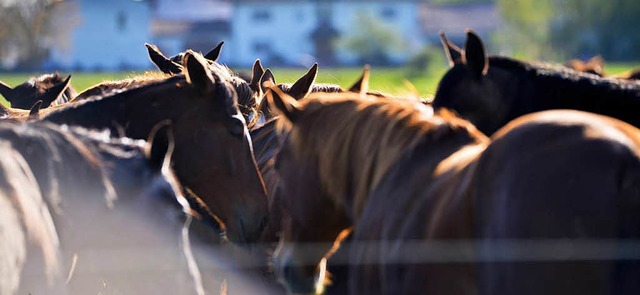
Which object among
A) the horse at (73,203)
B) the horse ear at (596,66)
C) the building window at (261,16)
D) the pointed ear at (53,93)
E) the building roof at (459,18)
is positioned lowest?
the building window at (261,16)

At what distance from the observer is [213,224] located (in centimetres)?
560

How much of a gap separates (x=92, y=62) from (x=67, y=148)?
8737 centimetres

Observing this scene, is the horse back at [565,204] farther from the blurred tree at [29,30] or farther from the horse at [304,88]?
the blurred tree at [29,30]

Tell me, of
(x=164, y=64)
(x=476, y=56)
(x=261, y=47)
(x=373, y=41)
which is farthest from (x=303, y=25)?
(x=476, y=56)

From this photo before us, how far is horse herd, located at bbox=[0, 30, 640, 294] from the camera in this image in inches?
138

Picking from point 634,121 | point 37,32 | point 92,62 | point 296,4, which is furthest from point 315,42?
point 634,121

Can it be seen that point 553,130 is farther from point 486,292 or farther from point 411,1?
point 411,1

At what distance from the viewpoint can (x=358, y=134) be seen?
16.2ft

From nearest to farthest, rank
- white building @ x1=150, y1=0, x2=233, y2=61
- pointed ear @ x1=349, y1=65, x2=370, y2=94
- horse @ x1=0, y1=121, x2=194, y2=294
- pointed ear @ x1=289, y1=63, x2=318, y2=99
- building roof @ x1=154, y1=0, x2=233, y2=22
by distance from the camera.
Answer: horse @ x1=0, y1=121, x2=194, y2=294
pointed ear @ x1=349, y1=65, x2=370, y2=94
pointed ear @ x1=289, y1=63, x2=318, y2=99
white building @ x1=150, y1=0, x2=233, y2=61
building roof @ x1=154, y1=0, x2=233, y2=22

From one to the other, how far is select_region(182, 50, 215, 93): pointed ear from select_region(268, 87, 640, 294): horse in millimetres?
521

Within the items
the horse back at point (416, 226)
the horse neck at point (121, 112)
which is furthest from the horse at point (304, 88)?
the horse back at point (416, 226)

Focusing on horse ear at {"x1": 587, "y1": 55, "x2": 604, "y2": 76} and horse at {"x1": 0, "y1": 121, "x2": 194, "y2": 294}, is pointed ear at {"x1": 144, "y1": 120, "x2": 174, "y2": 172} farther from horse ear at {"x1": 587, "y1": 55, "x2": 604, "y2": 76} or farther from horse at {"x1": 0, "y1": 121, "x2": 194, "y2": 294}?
horse ear at {"x1": 587, "y1": 55, "x2": 604, "y2": 76}

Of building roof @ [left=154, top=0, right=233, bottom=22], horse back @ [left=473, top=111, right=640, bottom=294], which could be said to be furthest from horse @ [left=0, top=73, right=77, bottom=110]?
building roof @ [left=154, top=0, right=233, bottom=22]

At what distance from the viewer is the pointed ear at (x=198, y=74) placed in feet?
18.7
